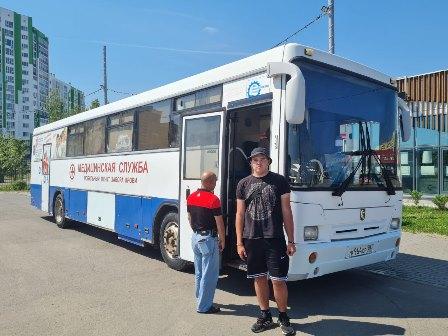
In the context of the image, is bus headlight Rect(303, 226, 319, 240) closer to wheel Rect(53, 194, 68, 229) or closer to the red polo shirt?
the red polo shirt

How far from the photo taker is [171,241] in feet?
25.7

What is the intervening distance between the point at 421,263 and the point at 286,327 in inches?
192

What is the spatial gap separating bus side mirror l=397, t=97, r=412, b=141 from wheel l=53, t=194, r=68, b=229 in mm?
10001

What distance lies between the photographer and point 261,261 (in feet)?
16.3

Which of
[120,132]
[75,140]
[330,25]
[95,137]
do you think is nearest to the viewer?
[120,132]

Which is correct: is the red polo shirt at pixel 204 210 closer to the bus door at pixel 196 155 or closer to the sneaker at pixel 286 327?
the bus door at pixel 196 155

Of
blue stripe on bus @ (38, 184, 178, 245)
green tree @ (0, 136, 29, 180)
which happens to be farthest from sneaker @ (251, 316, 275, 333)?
green tree @ (0, 136, 29, 180)

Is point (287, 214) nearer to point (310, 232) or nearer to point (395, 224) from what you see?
point (310, 232)

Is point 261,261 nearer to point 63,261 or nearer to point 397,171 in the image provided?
point 397,171

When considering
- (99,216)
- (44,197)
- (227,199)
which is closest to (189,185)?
(227,199)

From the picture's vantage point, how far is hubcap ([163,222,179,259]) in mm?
7680

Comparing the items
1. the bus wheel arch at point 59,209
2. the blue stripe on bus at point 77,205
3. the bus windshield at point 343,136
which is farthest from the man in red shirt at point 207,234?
the bus wheel arch at point 59,209

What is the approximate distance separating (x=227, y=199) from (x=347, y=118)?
202cm

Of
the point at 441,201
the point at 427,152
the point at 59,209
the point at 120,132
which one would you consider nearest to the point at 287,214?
the point at 120,132
